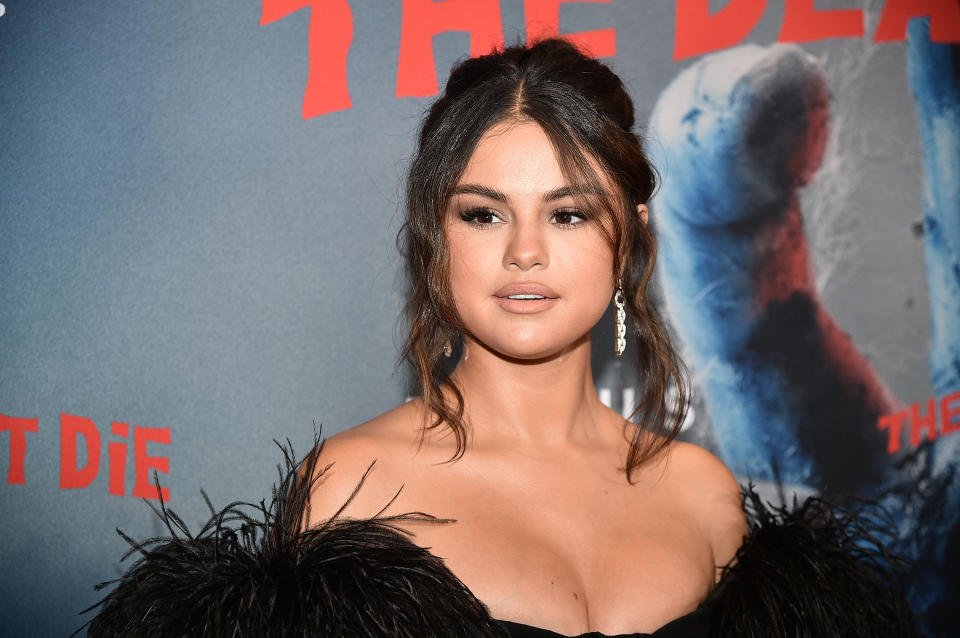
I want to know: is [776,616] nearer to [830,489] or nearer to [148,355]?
[830,489]

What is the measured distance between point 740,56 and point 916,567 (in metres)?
1.46

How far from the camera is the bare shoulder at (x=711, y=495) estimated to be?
1.71 meters

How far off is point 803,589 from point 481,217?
2.84 ft

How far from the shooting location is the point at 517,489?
5.16ft

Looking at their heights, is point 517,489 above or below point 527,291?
below

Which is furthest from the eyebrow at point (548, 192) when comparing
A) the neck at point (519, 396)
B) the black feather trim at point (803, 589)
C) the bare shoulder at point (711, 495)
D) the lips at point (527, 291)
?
the black feather trim at point (803, 589)

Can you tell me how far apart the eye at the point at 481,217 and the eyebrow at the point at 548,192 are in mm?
34

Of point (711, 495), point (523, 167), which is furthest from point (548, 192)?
point (711, 495)

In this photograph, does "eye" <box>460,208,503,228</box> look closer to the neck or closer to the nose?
the nose

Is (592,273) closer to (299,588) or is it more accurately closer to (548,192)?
(548,192)

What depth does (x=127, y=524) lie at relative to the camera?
6.49 ft

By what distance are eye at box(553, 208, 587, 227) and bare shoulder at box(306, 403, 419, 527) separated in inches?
18.7

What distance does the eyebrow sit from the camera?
1496 mm

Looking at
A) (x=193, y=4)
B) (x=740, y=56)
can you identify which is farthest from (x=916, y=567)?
(x=193, y=4)
